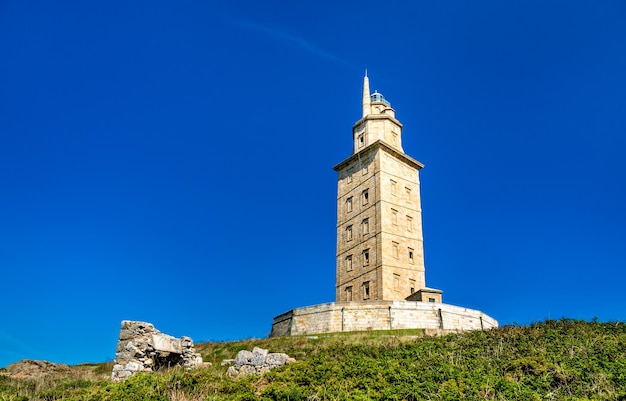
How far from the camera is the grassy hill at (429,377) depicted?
12.1 meters

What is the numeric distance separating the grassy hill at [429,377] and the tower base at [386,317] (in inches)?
447

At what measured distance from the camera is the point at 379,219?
137 ft

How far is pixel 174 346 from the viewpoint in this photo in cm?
1958

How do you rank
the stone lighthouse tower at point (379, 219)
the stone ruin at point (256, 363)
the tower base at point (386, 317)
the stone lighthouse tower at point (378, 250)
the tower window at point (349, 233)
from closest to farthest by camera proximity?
the stone ruin at point (256, 363) < the tower base at point (386, 317) < the stone lighthouse tower at point (378, 250) < the stone lighthouse tower at point (379, 219) < the tower window at point (349, 233)

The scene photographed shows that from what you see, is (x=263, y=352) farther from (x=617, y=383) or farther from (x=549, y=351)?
(x=617, y=383)

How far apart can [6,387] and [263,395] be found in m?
11.3

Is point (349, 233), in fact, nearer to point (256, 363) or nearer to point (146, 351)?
point (146, 351)

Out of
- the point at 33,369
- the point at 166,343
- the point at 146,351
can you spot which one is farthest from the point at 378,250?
the point at 33,369

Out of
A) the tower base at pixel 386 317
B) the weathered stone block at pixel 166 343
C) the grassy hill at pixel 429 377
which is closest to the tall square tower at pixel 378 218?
the tower base at pixel 386 317

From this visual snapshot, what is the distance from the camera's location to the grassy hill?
1215cm

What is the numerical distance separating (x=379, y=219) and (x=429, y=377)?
28.5m

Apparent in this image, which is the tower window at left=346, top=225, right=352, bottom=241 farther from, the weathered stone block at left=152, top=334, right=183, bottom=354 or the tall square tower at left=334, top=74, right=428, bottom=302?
the weathered stone block at left=152, top=334, right=183, bottom=354

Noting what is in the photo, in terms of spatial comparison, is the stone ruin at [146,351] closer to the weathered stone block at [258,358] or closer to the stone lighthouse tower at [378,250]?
the weathered stone block at [258,358]

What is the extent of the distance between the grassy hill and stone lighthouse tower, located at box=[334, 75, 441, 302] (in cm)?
2017
